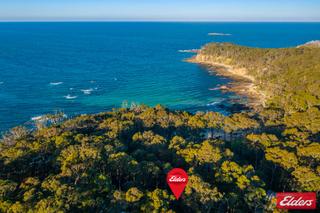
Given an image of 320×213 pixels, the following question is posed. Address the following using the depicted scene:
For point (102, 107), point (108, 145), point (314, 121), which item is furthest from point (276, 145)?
point (102, 107)

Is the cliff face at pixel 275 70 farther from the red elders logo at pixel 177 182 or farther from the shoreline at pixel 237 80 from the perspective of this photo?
the red elders logo at pixel 177 182

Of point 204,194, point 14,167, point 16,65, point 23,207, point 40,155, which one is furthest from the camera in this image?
point 16,65

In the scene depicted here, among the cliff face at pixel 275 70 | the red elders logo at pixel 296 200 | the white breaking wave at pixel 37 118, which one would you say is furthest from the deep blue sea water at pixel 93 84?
the red elders logo at pixel 296 200

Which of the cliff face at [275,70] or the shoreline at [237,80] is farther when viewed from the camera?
the shoreline at [237,80]

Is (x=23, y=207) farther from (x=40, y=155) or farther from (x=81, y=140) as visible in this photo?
(x=81, y=140)

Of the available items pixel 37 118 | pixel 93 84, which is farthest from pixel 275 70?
pixel 37 118

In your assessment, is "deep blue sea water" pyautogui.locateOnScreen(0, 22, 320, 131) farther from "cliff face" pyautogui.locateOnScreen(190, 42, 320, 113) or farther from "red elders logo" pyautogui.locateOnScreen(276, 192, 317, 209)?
"red elders logo" pyautogui.locateOnScreen(276, 192, 317, 209)

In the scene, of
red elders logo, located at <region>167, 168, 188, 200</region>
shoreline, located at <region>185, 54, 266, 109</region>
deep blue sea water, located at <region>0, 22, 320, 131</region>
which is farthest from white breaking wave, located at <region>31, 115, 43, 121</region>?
shoreline, located at <region>185, 54, 266, 109</region>
